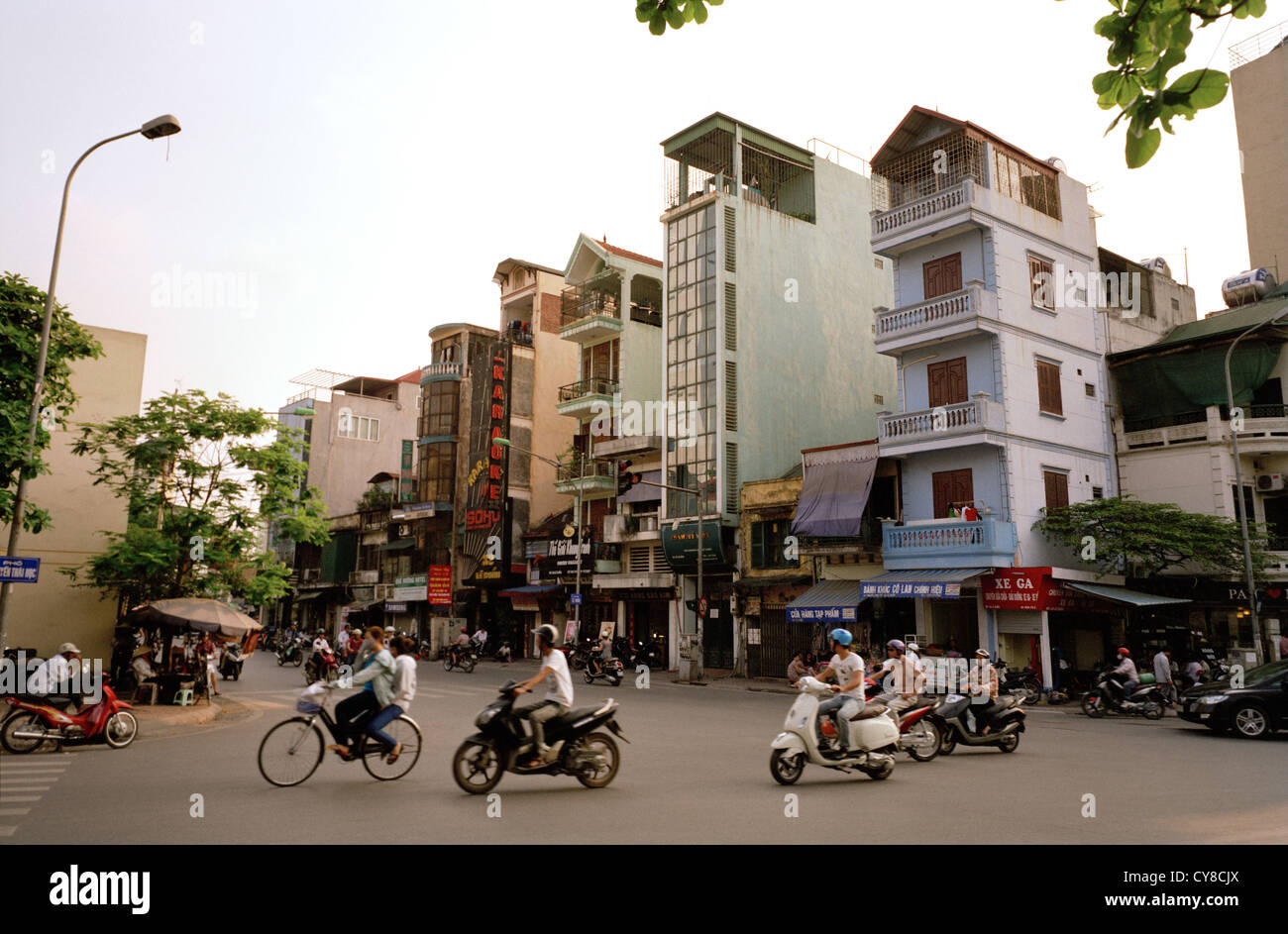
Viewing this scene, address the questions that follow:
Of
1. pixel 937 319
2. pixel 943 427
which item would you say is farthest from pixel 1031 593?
pixel 937 319

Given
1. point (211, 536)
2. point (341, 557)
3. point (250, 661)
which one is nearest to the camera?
point (211, 536)

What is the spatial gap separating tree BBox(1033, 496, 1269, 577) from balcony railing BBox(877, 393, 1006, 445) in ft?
10.9

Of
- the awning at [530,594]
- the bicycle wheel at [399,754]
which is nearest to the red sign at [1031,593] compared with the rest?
the bicycle wheel at [399,754]

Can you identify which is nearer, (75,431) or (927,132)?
(75,431)

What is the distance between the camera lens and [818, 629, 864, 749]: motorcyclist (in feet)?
32.1

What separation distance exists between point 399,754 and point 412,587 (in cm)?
4280

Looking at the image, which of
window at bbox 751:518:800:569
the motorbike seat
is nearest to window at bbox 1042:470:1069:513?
window at bbox 751:518:800:569

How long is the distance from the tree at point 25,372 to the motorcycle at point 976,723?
14.1 metres

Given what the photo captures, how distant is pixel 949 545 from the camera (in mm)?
24844

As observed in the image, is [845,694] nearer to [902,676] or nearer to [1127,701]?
[902,676]

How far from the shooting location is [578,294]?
45906mm
